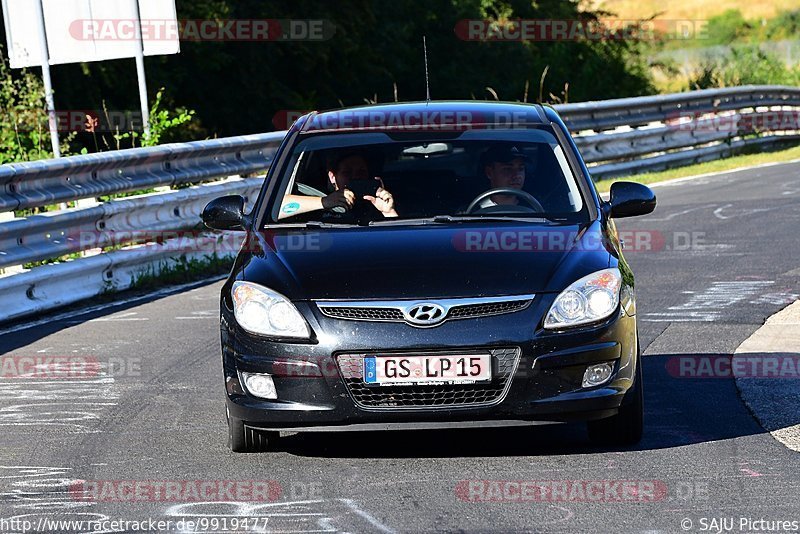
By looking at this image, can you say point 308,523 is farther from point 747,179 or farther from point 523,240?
point 747,179

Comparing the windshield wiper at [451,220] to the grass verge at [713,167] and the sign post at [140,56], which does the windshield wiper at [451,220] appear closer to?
the sign post at [140,56]

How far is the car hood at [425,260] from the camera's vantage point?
6020 millimetres

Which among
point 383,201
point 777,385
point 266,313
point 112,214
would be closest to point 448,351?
point 266,313

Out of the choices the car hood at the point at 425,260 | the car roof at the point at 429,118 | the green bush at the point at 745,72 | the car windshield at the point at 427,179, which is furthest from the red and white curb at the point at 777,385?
the green bush at the point at 745,72

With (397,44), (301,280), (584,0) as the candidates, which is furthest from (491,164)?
(584,0)

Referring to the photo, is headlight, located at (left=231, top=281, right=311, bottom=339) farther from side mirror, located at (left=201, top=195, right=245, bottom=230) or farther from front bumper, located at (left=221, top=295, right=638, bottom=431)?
side mirror, located at (left=201, top=195, right=245, bottom=230)

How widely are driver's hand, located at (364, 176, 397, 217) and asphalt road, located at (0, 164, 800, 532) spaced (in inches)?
41.1

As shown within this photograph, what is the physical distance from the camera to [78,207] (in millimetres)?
12039

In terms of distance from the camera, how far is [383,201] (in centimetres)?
709

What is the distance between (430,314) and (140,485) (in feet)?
4.33

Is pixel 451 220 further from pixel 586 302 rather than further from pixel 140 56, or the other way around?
pixel 140 56

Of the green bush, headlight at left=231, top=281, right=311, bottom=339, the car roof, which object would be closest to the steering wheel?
the car roof

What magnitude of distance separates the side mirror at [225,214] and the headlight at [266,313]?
982 millimetres

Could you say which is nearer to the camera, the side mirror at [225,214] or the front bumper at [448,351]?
the front bumper at [448,351]
